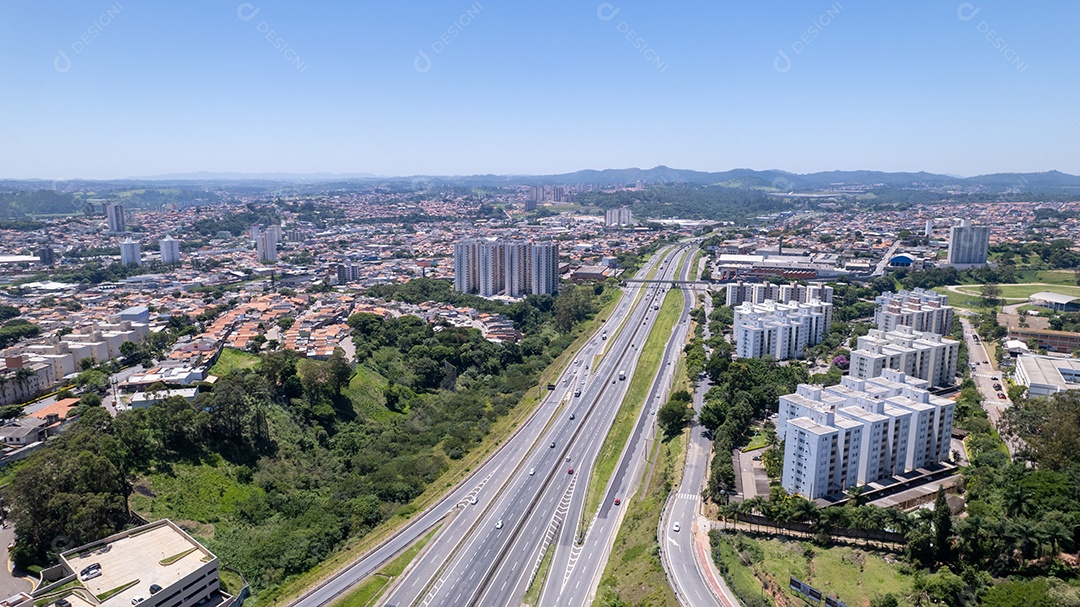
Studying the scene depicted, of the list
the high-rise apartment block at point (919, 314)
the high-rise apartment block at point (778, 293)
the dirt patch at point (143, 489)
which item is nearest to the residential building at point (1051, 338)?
the high-rise apartment block at point (919, 314)

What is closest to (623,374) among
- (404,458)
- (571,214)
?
(404,458)

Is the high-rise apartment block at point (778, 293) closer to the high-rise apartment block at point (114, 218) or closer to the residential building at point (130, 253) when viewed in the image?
the residential building at point (130, 253)

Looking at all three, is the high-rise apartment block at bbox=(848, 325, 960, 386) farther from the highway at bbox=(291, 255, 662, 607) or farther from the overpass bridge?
the overpass bridge

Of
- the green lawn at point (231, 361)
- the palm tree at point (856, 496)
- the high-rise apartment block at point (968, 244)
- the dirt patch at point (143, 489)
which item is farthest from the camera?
the high-rise apartment block at point (968, 244)

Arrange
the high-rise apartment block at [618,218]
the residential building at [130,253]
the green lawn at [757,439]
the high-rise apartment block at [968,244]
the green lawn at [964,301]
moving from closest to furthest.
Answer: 1. the green lawn at [757,439]
2. the green lawn at [964,301]
3. the high-rise apartment block at [968,244]
4. the residential building at [130,253]
5. the high-rise apartment block at [618,218]

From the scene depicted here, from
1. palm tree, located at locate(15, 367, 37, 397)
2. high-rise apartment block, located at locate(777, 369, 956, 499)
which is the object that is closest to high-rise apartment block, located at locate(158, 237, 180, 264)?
palm tree, located at locate(15, 367, 37, 397)
